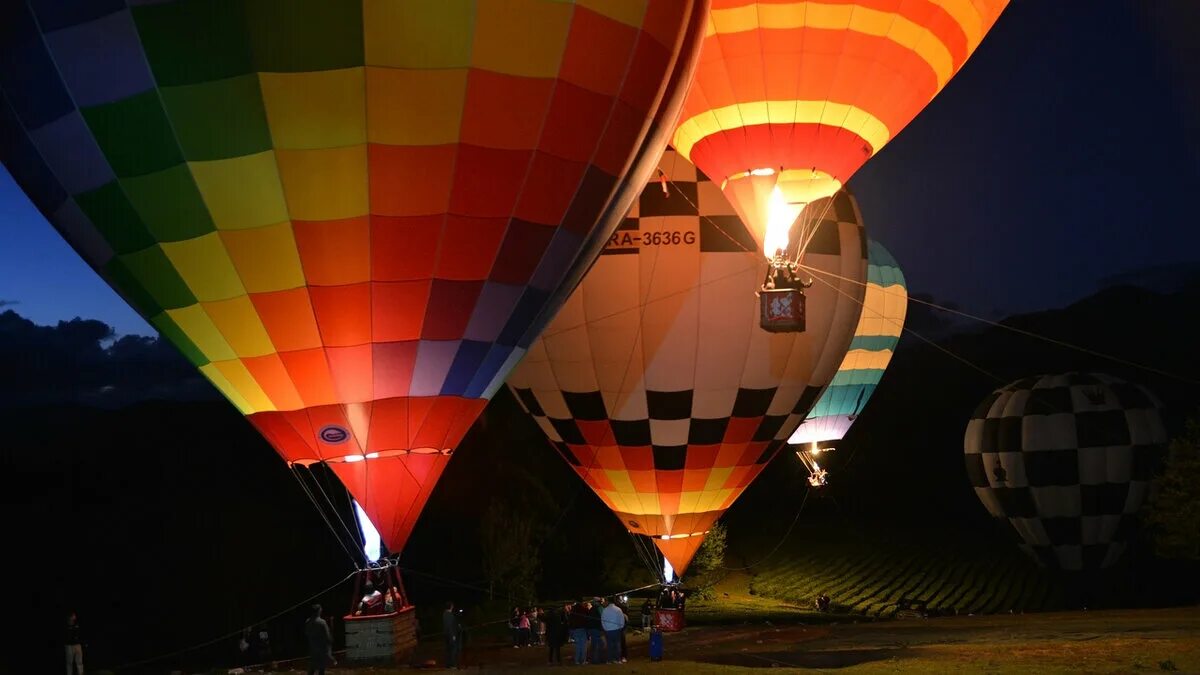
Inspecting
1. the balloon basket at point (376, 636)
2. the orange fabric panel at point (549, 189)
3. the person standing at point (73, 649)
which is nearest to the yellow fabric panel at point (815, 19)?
the orange fabric panel at point (549, 189)

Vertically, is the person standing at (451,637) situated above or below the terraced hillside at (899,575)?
above

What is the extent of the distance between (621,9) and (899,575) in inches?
919

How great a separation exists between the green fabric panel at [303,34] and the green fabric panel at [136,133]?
0.69m

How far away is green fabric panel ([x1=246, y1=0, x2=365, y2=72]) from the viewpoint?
680cm

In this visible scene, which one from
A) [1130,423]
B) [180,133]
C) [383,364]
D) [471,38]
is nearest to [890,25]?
[471,38]

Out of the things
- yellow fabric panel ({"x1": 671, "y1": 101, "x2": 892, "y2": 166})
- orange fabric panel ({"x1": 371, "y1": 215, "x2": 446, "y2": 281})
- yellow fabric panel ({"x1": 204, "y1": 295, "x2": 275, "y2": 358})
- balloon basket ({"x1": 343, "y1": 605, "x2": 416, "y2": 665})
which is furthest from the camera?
yellow fabric panel ({"x1": 671, "y1": 101, "x2": 892, "y2": 166})

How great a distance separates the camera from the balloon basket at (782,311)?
10742mm

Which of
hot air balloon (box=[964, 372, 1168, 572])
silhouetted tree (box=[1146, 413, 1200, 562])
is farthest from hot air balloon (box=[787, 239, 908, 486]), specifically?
silhouetted tree (box=[1146, 413, 1200, 562])

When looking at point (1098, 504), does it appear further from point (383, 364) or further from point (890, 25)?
point (383, 364)

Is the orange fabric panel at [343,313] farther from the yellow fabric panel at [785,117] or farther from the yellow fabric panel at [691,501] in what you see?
the yellow fabric panel at [691,501]

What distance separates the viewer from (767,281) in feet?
36.9

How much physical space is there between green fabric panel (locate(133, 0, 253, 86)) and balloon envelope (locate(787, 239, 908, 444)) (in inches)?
677

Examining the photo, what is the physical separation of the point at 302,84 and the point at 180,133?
2.53ft

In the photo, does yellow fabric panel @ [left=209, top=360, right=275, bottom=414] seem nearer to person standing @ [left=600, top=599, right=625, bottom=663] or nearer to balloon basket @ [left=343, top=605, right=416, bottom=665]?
balloon basket @ [left=343, top=605, right=416, bottom=665]
